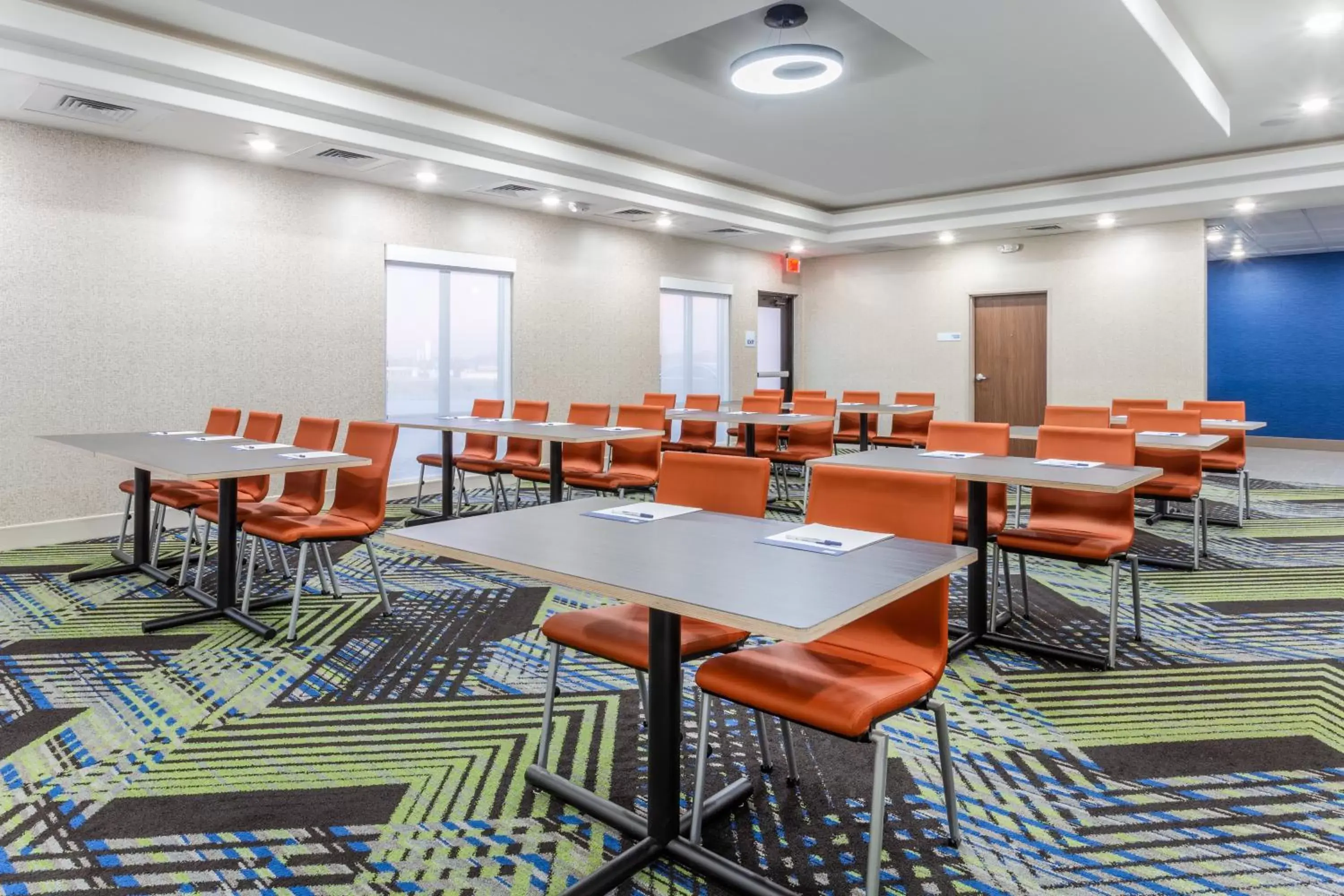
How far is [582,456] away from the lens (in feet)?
23.2

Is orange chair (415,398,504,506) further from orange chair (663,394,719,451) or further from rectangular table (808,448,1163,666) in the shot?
rectangular table (808,448,1163,666)

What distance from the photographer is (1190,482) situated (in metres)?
5.76

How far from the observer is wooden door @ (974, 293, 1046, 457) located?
36.7 ft

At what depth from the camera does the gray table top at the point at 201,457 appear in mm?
3785

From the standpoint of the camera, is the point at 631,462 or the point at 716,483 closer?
the point at 716,483

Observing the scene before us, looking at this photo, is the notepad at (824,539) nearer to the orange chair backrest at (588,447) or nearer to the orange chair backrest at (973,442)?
the orange chair backrest at (973,442)

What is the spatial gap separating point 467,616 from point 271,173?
5087mm

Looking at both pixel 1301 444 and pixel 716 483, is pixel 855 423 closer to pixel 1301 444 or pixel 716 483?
pixel 716 483

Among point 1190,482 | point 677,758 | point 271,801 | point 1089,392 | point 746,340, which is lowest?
point 271,801

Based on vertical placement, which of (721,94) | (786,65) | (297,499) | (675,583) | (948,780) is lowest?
(948,780)

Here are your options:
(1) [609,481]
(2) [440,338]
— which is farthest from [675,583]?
(2) [440,338]

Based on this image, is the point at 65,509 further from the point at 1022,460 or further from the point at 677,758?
the point at 1022,460

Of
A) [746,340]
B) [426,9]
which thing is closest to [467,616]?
[426,9]

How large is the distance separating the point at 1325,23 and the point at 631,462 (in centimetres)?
576
